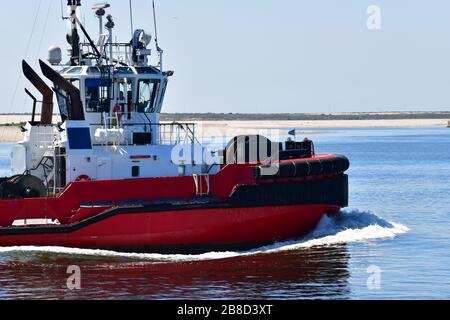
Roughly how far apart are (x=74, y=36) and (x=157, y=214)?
3713 millimetres

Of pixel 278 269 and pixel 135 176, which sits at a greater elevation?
pixel 135 176

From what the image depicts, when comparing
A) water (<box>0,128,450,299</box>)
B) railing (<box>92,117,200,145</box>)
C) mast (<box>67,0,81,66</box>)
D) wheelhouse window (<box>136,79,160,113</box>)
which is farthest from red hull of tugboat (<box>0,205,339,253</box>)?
mast (<box>67,0,81,66</box>)

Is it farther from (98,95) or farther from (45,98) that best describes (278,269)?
(45,98)

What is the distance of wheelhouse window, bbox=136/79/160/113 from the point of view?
18.2 metres

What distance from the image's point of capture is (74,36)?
18.2 metres

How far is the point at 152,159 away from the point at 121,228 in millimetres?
1442

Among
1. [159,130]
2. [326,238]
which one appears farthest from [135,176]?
[326,238]

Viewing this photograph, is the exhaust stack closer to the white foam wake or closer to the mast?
the mast

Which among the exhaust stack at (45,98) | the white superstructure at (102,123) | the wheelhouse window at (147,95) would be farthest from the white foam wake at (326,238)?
the exhaust stack at (45,98)

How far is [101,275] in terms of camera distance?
52.0ft

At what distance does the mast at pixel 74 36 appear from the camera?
1817cm

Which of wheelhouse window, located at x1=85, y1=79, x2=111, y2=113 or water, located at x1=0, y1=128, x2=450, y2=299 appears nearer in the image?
water, located at x1=0, y1=128, x2=450, y2=299

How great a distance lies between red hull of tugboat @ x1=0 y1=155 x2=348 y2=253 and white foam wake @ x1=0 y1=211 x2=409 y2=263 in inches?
4.4

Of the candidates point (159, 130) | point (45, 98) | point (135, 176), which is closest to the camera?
point (135, 176)
